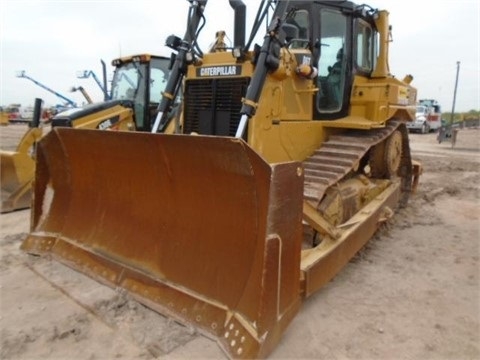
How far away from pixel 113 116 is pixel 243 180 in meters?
5.08

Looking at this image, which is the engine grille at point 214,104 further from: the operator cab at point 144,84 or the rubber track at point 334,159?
the operator cab at point 144,84

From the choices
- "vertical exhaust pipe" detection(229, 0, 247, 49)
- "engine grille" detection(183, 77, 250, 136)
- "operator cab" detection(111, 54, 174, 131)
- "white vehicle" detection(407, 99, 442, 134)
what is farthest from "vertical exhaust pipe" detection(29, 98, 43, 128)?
"white vehicle" detection(407, 99, 442, 134)

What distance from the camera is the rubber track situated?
12.2ft

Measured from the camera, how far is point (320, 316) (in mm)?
3098

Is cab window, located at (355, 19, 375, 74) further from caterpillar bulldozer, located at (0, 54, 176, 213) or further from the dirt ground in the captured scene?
caterpillar bulldozer, located at (0, 54, 176, 213)

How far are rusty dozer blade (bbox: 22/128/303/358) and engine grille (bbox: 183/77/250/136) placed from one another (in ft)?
3.66

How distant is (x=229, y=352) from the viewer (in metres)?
2.52

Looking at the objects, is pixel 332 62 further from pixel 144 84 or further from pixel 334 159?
pixel 144 84

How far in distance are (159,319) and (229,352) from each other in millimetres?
646

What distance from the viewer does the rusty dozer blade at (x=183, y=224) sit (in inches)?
101

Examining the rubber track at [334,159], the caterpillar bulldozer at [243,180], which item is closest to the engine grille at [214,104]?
the caterpillar bulldozer at [243,180]

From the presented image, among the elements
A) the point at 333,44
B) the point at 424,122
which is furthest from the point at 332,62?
the point at 424,122

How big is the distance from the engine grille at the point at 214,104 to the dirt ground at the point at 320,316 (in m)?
1.82

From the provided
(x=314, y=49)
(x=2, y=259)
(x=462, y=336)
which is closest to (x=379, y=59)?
(x=314, y=49)
